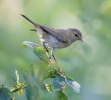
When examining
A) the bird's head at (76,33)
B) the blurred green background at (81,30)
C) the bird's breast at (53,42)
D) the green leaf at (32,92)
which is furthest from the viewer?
the bird's head at (76,33)

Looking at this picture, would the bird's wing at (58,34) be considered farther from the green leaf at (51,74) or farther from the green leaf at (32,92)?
the green leaf at (32,92)

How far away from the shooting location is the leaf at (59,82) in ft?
6.07

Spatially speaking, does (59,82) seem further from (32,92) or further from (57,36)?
(57,36)

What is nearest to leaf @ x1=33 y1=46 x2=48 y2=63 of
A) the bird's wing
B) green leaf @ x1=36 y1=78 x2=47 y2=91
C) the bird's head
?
green leaf @ x1=36 y1=78 x2=47 y2=91

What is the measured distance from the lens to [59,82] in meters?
1.88

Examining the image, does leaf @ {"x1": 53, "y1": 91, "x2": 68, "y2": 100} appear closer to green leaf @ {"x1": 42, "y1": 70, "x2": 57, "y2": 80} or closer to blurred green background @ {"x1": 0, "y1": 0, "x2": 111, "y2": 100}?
green leaf @ {"x1": 42, "y1": 70, "x2": 57, "y2": 80}

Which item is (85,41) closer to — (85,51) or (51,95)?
(85,51)

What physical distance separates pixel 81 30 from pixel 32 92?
8.72ft

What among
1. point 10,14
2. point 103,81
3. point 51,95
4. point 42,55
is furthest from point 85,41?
point 51,95

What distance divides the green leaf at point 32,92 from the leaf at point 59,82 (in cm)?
12

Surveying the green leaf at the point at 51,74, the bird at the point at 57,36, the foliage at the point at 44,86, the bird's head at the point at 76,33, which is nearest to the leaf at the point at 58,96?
the foliage at the point at 44,86

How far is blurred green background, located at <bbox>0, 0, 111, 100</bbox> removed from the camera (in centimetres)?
396

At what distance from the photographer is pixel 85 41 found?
4.16 metres

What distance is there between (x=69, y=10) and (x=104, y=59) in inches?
31.5
